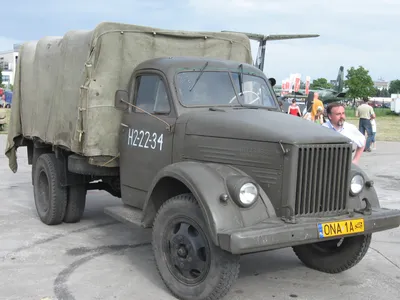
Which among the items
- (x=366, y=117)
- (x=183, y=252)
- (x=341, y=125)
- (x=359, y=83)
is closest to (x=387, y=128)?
(x=366, y=117)

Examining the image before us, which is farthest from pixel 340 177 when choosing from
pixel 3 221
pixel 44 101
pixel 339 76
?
pixel 339 76

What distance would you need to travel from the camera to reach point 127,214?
228 inches

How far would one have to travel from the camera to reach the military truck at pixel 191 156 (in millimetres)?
4477

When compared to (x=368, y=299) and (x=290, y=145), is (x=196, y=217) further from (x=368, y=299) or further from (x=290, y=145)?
(x=368, y=299)

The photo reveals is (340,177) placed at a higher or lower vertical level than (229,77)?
lower

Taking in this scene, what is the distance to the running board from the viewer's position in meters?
5.53

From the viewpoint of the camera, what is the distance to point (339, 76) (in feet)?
195

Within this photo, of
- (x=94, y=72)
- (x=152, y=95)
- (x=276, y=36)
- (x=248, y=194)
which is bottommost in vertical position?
(x=248, y=194)

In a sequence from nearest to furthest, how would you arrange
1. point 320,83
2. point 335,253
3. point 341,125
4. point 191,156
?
point 191,156
point 335,253
point 341,125
point 320,83

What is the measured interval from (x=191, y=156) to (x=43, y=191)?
3295 millimetres

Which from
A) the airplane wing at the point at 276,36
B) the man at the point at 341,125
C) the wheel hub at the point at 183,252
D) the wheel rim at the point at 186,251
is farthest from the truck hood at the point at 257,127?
the airplane wing at the point at 276,36

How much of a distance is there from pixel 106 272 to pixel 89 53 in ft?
8.13

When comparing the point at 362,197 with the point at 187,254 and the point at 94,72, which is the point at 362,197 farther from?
the point at 94,72

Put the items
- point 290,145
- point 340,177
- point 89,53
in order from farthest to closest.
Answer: point 89,53, point 340,177, point 290,145
